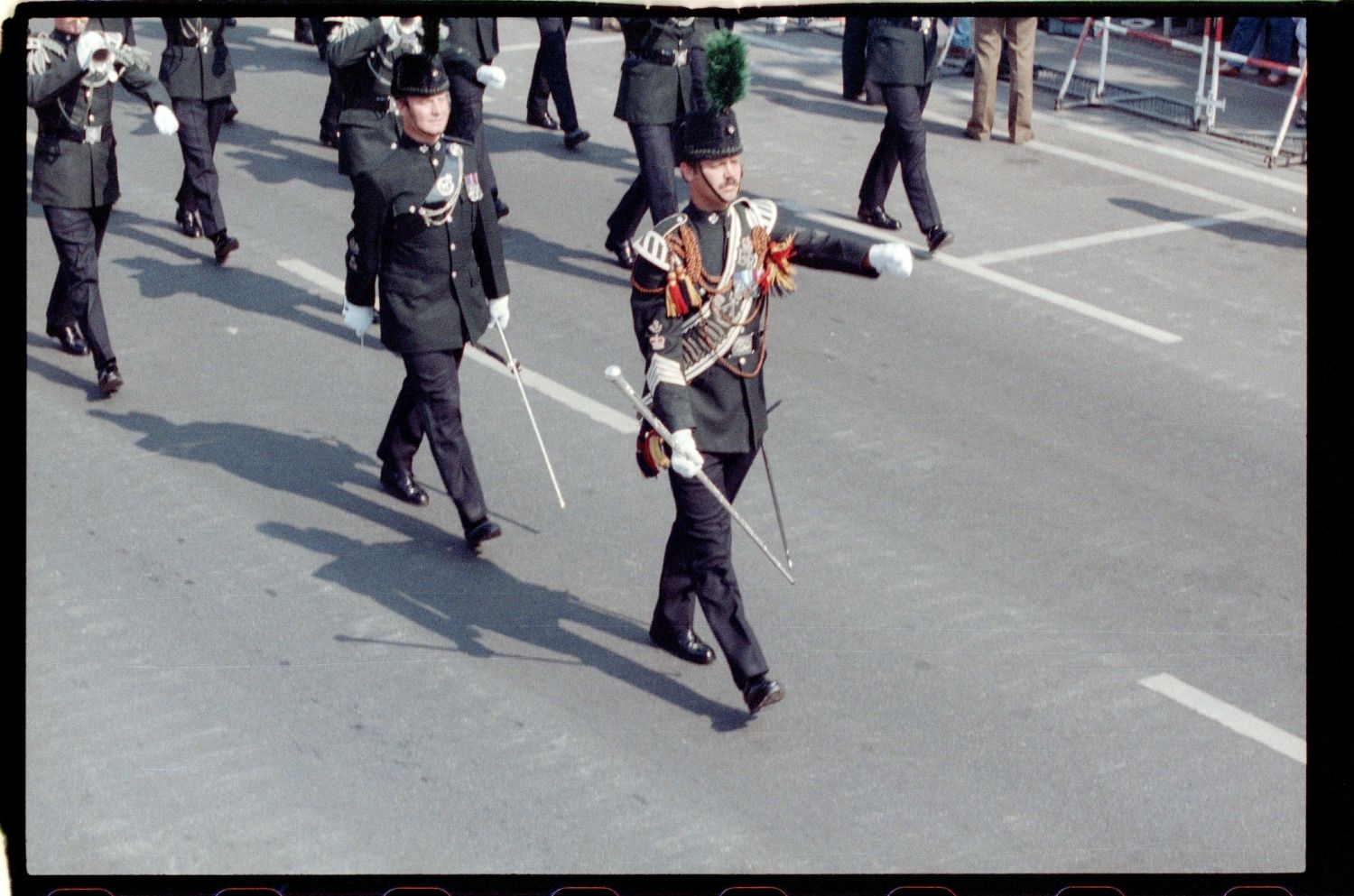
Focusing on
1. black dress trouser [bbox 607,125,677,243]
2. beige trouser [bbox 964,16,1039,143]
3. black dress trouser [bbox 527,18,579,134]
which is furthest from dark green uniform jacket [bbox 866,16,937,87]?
black dress trouser [bbox 527,18,579,134]

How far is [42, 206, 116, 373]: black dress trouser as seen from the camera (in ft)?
31.1

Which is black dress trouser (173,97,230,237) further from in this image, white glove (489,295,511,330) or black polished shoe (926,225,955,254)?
black polished shoe (926,225,955,254)

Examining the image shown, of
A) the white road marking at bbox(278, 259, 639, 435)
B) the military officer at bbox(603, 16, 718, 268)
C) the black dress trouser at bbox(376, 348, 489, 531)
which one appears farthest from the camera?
the military officer at bbox(603, 16, 718, 268)

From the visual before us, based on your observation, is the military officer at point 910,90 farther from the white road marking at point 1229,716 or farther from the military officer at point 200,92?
the white road marking at point 1229,716

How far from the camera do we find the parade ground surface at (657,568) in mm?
6258

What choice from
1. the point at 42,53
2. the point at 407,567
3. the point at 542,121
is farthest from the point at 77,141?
the point at 542,121

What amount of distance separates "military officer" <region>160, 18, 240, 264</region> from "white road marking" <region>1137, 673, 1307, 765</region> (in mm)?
6243

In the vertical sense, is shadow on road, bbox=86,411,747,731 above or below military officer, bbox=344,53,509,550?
below

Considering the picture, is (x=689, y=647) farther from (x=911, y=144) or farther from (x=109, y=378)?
(x=911, y=144)

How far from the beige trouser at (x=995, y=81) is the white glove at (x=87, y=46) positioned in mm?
6339

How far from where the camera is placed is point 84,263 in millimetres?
9539

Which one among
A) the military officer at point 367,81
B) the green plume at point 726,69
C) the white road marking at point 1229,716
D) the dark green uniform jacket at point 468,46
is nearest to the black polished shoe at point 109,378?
the military officer at point 367,81

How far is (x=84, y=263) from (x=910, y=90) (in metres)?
4.87
